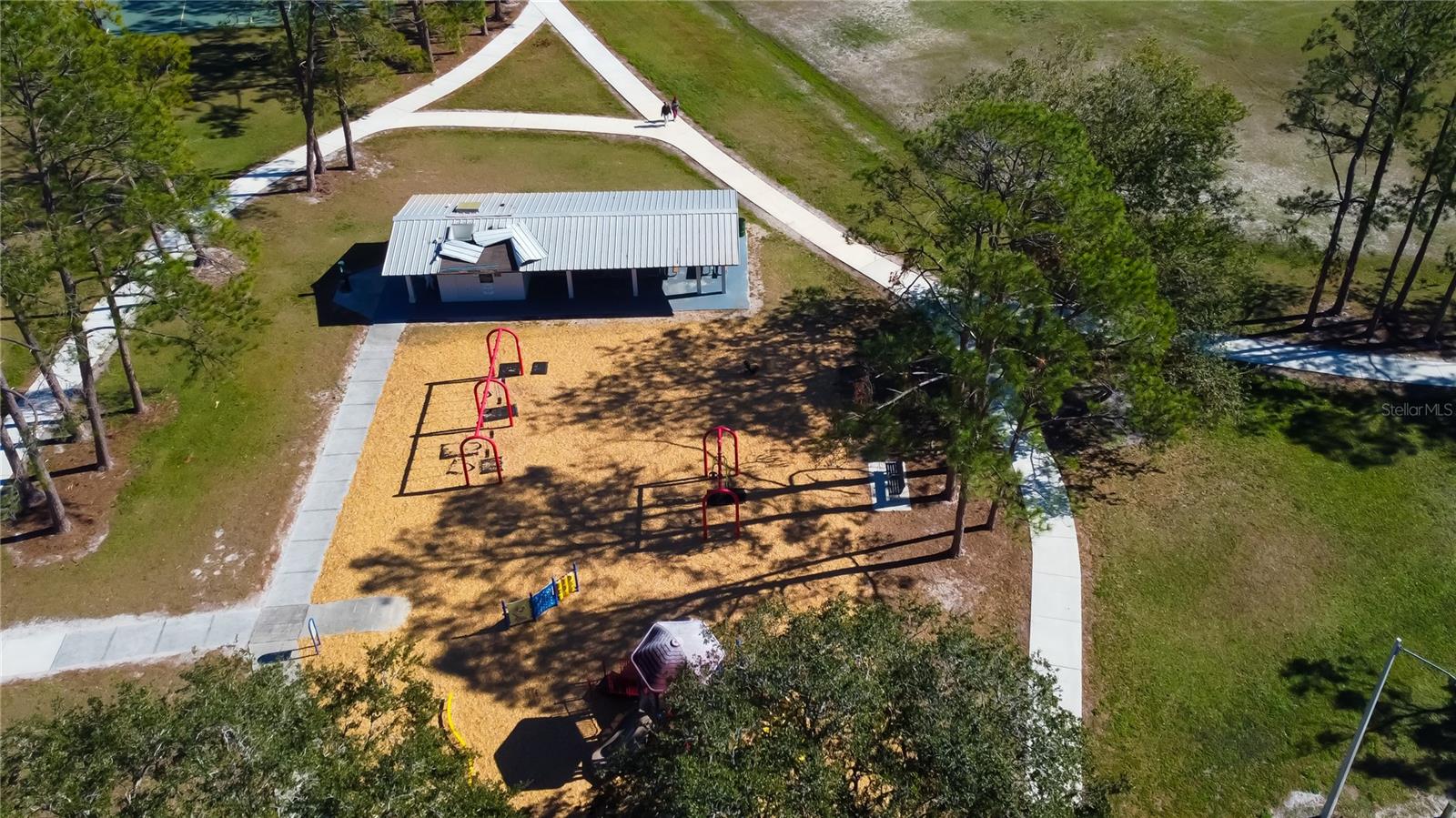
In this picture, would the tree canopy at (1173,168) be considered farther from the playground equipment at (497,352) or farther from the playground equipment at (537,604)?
the playground equipment at (537,604)

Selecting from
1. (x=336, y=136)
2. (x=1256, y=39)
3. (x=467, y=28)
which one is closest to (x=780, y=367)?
(x=336, y=136)

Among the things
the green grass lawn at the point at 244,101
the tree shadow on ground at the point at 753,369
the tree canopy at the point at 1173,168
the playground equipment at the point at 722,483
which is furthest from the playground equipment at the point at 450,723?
the green grass lawn at the point at 244,101

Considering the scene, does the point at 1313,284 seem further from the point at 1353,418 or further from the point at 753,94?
the point at 753,94

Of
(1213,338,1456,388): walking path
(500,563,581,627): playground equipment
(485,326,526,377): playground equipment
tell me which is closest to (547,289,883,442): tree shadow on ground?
(485,326,526,377): playground equipment

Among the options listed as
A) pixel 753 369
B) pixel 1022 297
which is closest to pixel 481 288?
pixel 753 369

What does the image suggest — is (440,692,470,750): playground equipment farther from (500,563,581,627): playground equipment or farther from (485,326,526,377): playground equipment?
(485,326,526,377): playground equipment
